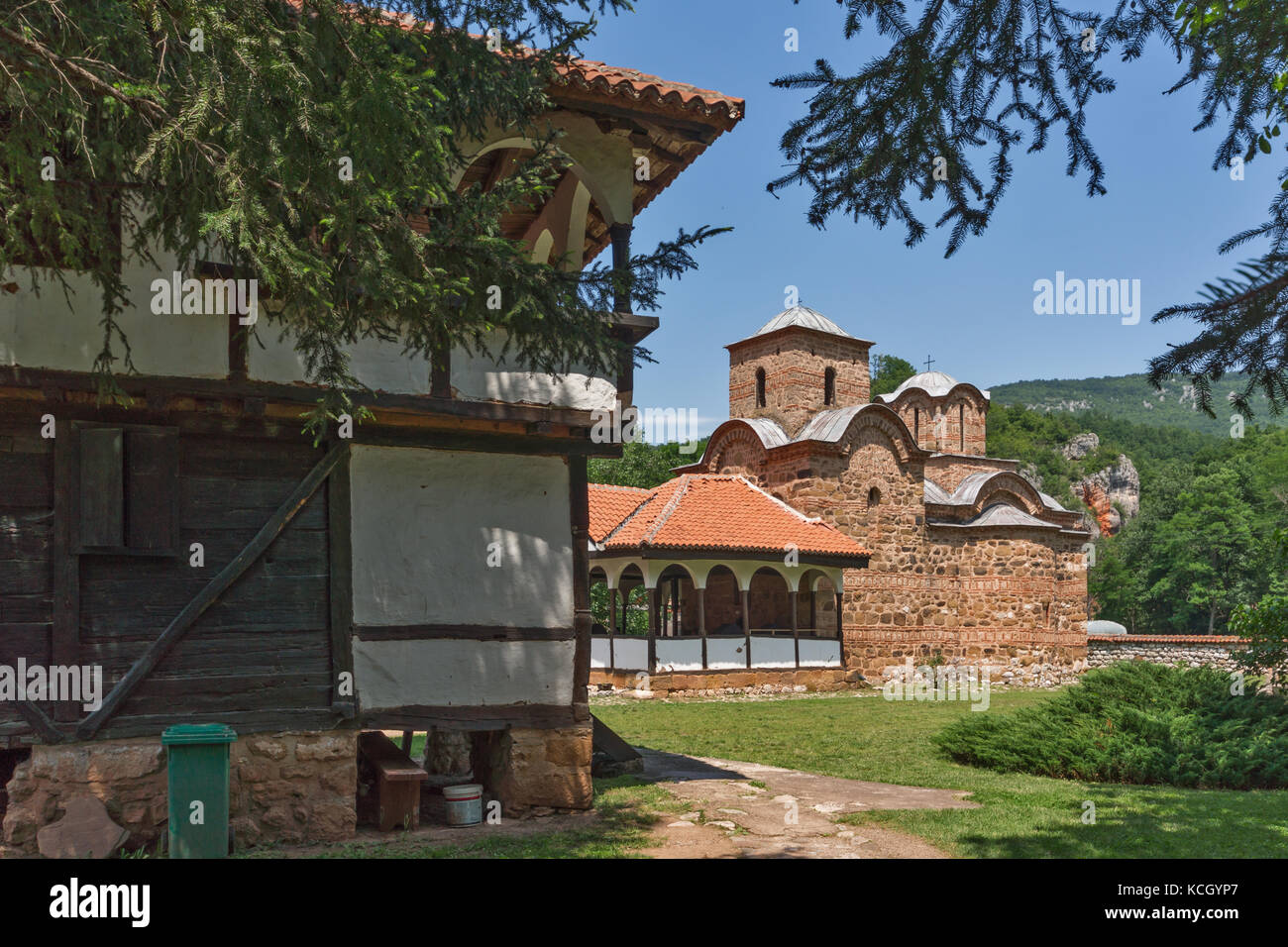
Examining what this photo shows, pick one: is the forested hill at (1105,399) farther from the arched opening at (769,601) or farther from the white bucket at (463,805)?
the white bucket at (463,805)

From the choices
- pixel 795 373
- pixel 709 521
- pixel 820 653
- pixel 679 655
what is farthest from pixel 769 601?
pixel 795 373

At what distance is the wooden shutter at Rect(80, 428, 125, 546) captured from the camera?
21.0ft

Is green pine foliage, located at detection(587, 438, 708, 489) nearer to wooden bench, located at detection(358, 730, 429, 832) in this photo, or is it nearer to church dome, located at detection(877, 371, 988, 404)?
church dome, located at detection(877, 371, 988, 404)

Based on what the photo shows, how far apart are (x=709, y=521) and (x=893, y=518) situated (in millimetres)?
7146

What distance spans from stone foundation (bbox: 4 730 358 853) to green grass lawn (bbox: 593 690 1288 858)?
3.75 meters

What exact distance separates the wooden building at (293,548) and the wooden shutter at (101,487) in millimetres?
13

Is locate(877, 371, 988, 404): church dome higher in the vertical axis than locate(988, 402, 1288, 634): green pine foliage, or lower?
higher

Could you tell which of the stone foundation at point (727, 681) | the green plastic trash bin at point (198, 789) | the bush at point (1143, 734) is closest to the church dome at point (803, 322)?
the stone foundation at point (727, 681)

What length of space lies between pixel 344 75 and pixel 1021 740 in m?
8.90

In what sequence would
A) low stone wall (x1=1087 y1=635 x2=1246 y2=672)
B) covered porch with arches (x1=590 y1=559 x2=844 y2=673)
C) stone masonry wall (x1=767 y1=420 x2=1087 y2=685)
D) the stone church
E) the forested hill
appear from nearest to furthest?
covered porch with arches (x1=590 y1=559 x2=844 y2=673)
low stone wall (x1=1087 y1=635 x2=1246 y2=672)
stone masonry wall (x1=767 y1=420 x2=1087 y2=685)
the stone church
the forested hill

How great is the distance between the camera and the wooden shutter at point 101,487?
641 centimetres

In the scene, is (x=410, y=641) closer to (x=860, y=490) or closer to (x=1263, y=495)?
(x=860, y=490)

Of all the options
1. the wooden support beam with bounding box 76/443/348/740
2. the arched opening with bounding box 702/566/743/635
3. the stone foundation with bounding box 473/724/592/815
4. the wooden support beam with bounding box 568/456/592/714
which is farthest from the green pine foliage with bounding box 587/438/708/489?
the wooden support beam with bounding box 76/443/348/740

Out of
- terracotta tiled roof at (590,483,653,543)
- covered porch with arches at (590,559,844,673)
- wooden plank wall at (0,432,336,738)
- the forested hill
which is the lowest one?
covered porch with arches at (590,559,844,673)
